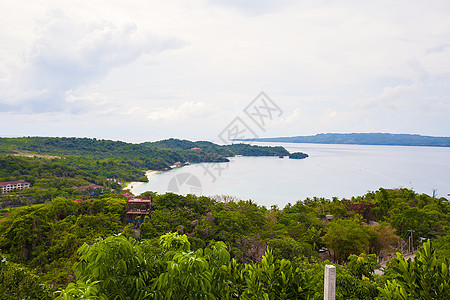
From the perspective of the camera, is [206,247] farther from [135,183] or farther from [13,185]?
[135,183]

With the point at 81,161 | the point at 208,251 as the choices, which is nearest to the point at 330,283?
the point at 208,251

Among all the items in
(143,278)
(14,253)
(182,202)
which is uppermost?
(143,278)

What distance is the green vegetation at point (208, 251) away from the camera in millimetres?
2232

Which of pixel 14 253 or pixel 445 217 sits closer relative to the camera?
pixel 14 253

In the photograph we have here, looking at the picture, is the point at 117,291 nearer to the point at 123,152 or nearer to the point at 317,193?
the point at 317,193

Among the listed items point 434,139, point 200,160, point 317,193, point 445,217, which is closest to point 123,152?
point 200,160

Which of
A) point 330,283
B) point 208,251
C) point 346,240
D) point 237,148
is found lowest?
point 346,240

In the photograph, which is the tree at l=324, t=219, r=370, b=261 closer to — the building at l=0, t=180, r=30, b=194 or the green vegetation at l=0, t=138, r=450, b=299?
the green vegetation at l=0, t=138, r=450, b=299

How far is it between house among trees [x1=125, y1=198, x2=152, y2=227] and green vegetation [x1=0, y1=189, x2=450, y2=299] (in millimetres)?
425

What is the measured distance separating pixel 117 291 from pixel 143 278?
0.27 meters

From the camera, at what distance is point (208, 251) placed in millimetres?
2740

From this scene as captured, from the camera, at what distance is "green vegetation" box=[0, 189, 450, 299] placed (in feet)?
7.32

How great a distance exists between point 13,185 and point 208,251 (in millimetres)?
41101

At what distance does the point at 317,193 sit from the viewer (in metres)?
39.0
